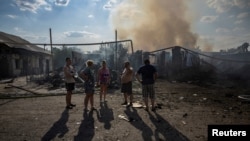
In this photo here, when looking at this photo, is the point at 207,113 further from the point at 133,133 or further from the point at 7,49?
the point at 7,49

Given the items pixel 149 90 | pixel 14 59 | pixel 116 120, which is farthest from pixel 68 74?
pixel 14 59

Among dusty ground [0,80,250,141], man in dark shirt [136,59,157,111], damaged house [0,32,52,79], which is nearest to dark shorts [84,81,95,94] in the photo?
dusty ground [0,80,250,141]

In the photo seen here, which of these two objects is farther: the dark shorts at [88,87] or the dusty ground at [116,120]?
the dark shorts at [88,87]

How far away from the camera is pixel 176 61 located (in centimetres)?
1844

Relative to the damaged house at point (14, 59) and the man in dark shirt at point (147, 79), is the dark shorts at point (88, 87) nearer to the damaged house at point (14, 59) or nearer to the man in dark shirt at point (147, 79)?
the man in dark shirt at point (147, 79)

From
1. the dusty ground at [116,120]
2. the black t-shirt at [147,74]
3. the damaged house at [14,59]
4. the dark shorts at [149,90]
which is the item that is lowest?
the dusty ground at [116,120]

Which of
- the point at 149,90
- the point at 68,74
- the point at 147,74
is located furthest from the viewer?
the point at 68,74

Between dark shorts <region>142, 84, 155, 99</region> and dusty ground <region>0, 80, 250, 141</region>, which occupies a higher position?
dark shorts <region>142, 84, 155, 99</region>

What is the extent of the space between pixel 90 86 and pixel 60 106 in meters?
1.81

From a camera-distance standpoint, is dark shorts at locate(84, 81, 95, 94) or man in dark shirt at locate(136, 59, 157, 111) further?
man in dark shirt at locate(136, 59, 157, 111)

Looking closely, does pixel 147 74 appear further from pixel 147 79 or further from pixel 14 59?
pixel 14 59

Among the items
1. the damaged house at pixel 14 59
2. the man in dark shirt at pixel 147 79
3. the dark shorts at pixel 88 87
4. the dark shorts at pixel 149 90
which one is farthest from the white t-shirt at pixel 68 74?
the damaged house at pixel 14 59

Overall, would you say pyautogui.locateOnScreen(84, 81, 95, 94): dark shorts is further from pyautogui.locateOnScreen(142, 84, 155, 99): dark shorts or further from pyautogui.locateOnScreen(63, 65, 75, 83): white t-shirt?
pyautogui.locateOnScreen(142, 84, 155, 99): dark shorts

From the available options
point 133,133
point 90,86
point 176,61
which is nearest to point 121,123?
point 133,133
